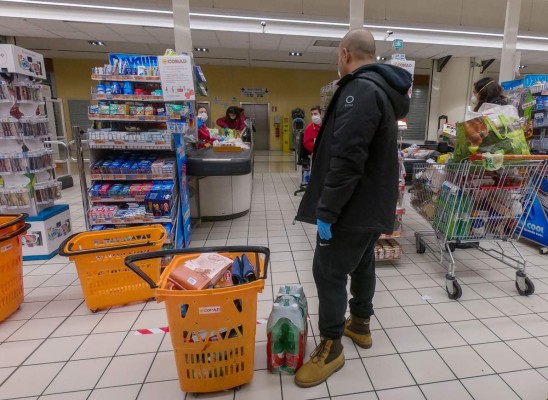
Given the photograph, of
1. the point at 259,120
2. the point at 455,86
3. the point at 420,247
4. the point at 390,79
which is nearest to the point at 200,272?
the point at 390,79

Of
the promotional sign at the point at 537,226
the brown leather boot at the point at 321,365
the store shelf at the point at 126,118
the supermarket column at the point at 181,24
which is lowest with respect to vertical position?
the brown leather boot at the point at 321,365

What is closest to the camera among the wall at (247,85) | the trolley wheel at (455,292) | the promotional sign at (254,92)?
the trolley wheel at (455,292)

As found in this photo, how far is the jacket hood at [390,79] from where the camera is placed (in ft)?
4.92

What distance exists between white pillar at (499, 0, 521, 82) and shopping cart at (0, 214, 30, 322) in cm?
682

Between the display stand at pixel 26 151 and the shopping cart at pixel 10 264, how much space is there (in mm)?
957

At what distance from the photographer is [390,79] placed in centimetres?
152

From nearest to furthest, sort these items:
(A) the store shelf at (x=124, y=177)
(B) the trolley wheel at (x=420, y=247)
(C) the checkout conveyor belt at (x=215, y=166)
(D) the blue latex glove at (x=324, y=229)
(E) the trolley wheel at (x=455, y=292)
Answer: (D) the blue latex glove at (x=324, y=229) < (E) the trolley wheel at (x=455, y=292) < (A) the store shelf at (x=124, y=177) < (B) the trolley wheel at (x=420, y=247) < (C) the checkout conveyor belt at (x=215, y=166)

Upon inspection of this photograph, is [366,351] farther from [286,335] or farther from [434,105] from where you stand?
[434,105]

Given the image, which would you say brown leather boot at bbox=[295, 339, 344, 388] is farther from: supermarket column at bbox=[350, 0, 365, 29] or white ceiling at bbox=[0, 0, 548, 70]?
white ceiling at bbox=[0, 0, 548, 70]

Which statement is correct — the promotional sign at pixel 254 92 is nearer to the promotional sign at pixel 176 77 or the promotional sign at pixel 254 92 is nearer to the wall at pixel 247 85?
the wall at pixel 247 85

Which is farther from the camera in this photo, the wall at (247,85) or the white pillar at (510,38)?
the wall at (247,85)

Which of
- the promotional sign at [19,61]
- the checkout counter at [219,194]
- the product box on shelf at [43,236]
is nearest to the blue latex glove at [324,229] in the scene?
the checkout counter at [219,194]

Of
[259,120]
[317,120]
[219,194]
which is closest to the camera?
[219,194]

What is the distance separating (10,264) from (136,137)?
1.35 m
